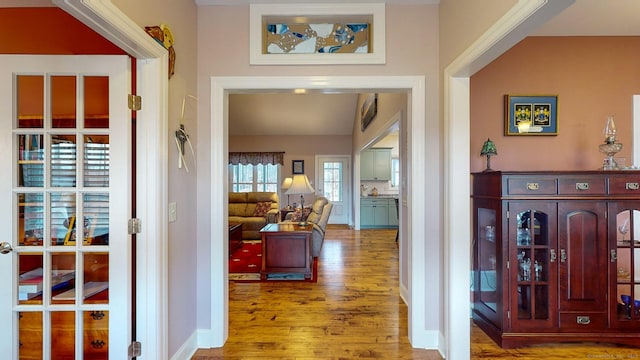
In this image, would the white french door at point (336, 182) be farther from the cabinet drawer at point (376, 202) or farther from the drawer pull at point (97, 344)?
the drawer pull at point (97, 344)

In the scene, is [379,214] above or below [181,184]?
below

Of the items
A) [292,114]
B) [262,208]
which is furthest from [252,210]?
[292,114]

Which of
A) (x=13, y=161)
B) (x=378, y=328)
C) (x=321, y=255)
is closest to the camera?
(x=13, y=161)

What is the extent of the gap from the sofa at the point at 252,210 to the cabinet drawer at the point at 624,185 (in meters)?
5.12

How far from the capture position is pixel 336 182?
8.55 metres

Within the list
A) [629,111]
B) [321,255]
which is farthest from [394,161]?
[629,111]

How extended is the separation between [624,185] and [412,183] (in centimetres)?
158

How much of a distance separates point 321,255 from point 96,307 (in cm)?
363

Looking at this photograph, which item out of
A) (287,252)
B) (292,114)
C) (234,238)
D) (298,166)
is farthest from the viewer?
(298,166)

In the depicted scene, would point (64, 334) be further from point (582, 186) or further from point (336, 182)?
point (336, 182)

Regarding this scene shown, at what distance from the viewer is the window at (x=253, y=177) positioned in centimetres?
849

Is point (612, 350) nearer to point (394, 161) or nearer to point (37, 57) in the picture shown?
point (37, 57)

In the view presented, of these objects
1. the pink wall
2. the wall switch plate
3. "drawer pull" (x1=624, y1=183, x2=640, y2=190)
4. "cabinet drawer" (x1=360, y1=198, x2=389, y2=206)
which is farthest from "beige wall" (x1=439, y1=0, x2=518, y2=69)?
"cabinet drawer" (x1=360, y1=198, x2=389, y2=206)

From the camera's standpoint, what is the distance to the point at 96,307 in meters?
1.60
